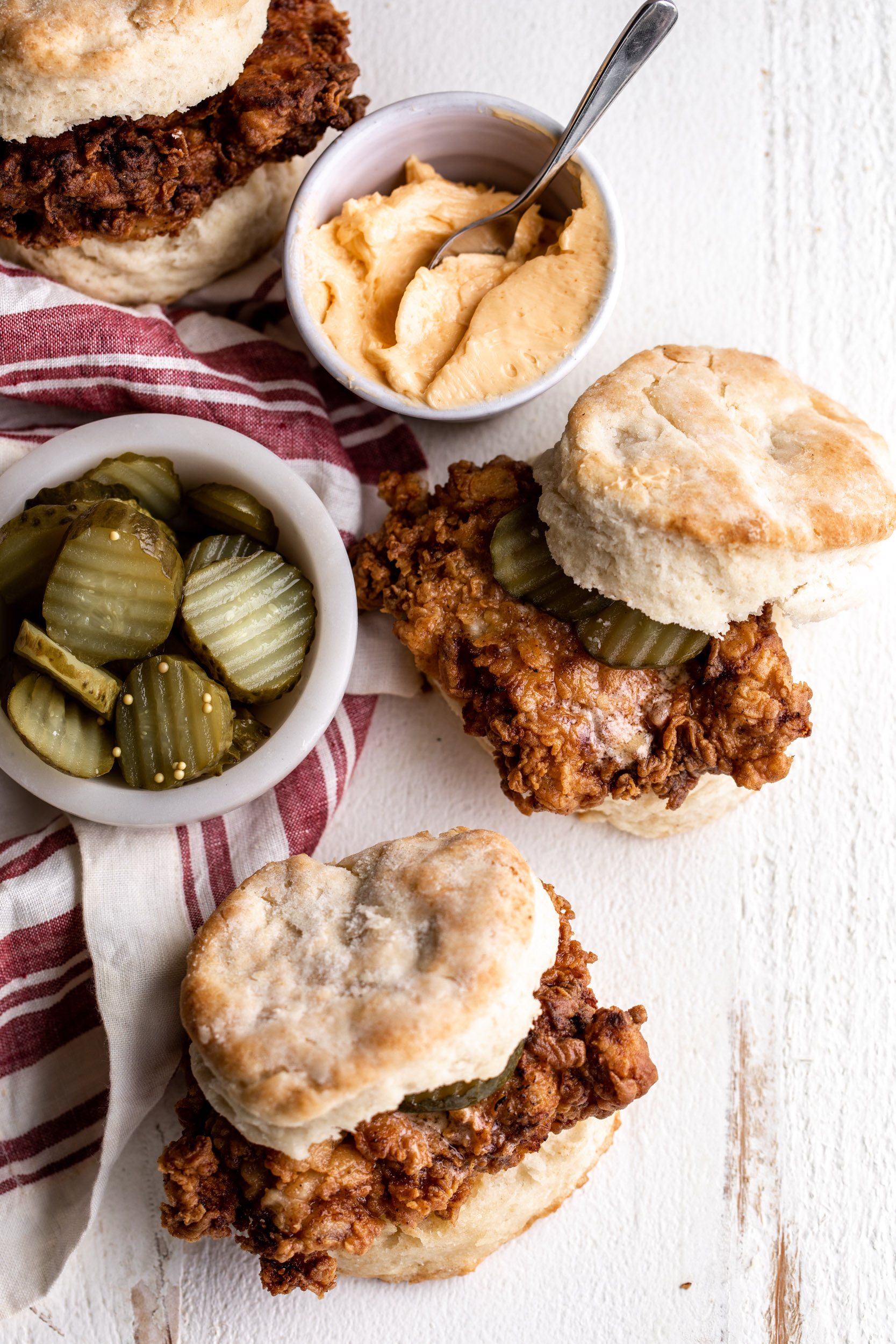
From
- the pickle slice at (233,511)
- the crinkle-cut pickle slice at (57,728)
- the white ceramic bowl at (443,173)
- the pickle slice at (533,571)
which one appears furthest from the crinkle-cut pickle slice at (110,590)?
the pickle slice at (533,571)

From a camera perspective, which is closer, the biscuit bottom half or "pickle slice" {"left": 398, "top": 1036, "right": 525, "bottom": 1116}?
"pickle slice" {"left": 398, "top": 1036, "right": 525, "bottom": 1116}

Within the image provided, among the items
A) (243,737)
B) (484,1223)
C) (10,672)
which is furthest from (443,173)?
(484,1223)

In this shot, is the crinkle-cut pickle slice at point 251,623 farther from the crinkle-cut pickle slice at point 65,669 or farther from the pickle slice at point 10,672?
the pickle slice at point 10,672

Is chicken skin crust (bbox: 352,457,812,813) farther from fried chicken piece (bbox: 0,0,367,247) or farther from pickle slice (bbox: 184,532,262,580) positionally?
fried chicken piece (bbox: 0,0,367,247)

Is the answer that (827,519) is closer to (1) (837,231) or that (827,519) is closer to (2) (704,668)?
(2) (704,668)

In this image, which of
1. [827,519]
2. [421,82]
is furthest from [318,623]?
[421,82]

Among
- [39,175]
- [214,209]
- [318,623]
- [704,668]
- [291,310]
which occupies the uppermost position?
[39,175]

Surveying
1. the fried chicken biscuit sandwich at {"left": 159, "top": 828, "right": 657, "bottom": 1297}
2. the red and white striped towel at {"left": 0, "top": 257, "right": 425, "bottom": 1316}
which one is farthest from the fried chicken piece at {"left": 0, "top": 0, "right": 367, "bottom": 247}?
the fried chicken biscuit sandwich at {"left": 159, "top": 828, "right": 657, "bottom": 1297}
